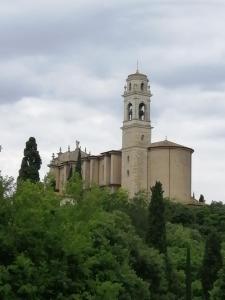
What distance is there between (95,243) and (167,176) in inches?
2446

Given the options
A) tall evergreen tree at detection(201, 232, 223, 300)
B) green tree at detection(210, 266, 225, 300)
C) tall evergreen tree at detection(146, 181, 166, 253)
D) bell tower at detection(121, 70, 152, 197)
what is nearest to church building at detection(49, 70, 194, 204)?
bell tower at detection(121, 70, 152, 197)

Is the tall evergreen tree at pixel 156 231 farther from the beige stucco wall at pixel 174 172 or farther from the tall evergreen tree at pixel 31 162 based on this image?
the beige stucco wall at pixel 174 172

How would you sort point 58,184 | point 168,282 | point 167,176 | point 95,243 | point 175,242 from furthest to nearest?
point 58,184, point 167,176, point 175,242, point 168,282, point 95,243

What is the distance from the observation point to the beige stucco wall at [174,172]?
97.4 m

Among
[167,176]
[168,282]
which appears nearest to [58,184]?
[167,176]

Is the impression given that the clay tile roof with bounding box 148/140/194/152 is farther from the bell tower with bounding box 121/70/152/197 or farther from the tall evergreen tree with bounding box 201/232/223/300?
the tall evergreen tree with bounding box 201/232/223/300

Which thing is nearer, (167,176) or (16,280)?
(16,280)

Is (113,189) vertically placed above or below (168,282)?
above

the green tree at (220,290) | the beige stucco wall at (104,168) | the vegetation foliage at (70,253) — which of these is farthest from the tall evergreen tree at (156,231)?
the beige stucco wall at (104,168)

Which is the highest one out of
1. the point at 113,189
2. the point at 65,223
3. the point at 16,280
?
the point at 113,189

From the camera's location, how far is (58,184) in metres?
114

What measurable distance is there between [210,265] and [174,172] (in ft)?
154

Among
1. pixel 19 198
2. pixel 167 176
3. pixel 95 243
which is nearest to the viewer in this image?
pixel 19 198

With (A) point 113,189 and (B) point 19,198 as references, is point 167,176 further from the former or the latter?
(B) point 19,198
